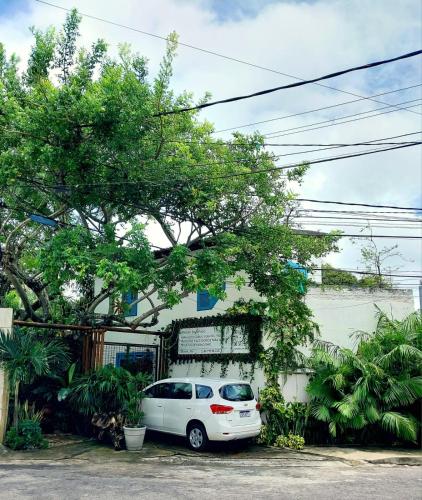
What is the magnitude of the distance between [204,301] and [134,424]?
541 centimetres

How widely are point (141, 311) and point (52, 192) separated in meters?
7.17

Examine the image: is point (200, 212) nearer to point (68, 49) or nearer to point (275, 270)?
point (275, 270)

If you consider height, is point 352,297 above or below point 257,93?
below

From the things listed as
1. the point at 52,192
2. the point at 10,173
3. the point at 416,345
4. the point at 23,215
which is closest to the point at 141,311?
the point at 23,215

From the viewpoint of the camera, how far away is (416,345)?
14.3 m

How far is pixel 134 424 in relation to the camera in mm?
12492

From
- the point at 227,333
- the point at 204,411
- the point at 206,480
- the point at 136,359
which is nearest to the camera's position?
the point at 206,480

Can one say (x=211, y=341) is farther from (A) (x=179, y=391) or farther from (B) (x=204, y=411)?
(B) (x=204, y=411)

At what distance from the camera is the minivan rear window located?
12156 mm

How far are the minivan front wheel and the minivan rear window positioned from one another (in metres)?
0.92

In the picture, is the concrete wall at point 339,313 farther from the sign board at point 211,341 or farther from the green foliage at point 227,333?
the sign board at point 211,341

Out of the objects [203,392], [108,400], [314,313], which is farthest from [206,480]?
[314,313]

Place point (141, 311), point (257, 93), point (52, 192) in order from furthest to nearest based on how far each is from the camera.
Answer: point (141, 311) → point (52, 192) → point (257, 93)

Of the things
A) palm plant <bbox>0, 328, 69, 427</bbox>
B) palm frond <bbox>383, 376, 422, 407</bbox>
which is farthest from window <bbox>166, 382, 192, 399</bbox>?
palm frond <bbox>383, 376, 422, 407</bbox>
